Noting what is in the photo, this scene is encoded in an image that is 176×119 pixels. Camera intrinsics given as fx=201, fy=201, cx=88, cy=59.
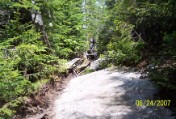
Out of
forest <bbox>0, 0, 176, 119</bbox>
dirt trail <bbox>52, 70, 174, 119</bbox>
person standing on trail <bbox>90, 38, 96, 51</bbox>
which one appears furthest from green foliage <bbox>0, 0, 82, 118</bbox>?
person standing on trail <bbox>90, 38, 96, 51</bbox>

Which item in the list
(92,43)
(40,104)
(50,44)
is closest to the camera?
(40,104)

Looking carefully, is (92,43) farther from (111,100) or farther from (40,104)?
(111,100)

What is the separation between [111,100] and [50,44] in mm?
6368

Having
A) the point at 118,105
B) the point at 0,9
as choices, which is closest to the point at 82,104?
the point at 118,105

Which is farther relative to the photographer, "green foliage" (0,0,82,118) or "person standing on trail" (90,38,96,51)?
"person standing on trail" (90,38,96,51)

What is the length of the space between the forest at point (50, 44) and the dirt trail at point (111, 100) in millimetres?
796

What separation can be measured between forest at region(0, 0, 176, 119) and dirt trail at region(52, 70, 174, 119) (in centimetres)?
80

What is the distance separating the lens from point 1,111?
6.20 metres

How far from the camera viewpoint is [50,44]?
40.8ft

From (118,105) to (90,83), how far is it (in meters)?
3.87

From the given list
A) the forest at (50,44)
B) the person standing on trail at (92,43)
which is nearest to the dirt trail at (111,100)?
the forest at (50,44)

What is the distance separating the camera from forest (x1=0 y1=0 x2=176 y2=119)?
19.9 feet
